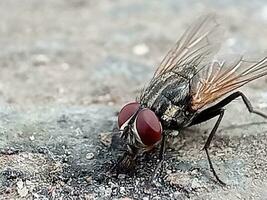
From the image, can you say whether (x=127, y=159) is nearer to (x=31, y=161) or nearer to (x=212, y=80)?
(x=31, y=161)

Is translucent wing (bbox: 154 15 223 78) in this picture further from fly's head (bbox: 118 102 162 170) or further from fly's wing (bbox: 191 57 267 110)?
fly's head (bbox: 118 102 162 170)

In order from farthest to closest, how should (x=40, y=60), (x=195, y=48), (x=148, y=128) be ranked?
(x=40, y=60)
(x=195, y=48)
(x=148, y=128)

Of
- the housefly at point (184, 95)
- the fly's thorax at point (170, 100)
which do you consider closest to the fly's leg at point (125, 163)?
the housefly at point (184, 95)

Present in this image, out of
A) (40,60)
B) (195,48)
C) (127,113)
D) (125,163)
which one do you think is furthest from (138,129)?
(40,60)

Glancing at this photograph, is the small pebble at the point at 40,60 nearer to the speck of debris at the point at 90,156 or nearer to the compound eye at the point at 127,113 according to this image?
the speck of debris at the point at 90,156

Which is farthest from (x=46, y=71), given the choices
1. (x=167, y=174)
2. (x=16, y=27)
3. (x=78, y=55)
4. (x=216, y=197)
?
(x=216, y=197)

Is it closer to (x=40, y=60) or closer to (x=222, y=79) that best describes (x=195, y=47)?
(x=222, y=79)

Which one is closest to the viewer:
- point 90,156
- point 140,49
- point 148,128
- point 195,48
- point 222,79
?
point 148,128
